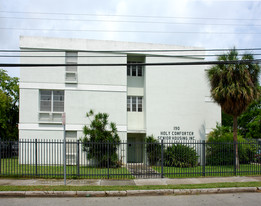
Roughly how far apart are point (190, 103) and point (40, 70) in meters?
10.9

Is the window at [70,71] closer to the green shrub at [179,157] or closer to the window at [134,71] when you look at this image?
the window at [134,71]

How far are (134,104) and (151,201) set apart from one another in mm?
11140

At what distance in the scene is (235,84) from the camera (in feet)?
45.9

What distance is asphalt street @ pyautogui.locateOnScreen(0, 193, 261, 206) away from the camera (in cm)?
768

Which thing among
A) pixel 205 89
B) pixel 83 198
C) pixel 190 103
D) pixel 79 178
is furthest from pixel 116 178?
pixel 205 89

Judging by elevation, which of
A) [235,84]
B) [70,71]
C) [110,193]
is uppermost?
[70,71]

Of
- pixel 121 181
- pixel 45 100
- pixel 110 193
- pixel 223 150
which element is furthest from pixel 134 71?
pixel 110 193

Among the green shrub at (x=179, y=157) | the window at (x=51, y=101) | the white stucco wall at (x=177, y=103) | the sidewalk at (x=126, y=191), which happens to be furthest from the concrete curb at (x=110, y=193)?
the window at (x=51, y=101)

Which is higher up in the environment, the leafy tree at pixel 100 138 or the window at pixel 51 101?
the window at pixel 51 101

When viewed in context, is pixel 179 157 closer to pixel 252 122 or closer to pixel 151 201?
pixel 151 201

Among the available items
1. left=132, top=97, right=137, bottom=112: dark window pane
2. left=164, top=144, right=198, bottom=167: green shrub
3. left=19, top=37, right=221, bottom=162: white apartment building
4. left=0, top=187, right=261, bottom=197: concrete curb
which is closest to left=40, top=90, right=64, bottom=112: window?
left=19, top=37, right=221, bottom=162: white apartment building

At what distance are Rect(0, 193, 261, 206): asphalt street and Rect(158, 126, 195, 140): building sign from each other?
9.01 meters

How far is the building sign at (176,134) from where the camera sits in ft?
57.9

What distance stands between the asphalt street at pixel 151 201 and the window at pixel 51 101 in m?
9.42
